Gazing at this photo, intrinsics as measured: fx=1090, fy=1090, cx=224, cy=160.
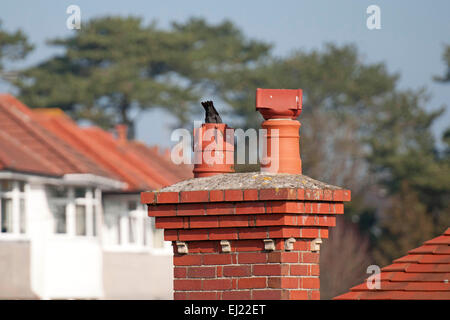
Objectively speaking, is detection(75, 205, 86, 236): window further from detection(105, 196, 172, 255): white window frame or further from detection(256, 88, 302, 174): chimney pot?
detection(256, 88, 302, 174): chimney pot

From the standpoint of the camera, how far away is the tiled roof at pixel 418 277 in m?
9.58

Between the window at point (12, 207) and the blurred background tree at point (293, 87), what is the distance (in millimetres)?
26481

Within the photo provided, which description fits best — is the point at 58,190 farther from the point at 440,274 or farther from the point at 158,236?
the point at 440,274

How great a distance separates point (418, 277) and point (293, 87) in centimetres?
6132

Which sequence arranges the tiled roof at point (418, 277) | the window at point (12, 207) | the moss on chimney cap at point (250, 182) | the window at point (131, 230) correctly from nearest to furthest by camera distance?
the moss on chimney cap at point (250, 182)
the tiled roof at point (418, 277)
the window at point (12, 207)
the window at point (131, 230)

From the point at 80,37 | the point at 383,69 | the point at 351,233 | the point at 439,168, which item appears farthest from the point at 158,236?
the point at 383,69

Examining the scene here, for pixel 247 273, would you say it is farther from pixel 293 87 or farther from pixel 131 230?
pixel 293 87

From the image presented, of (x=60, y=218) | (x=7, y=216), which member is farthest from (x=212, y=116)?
(x=60, y=218)

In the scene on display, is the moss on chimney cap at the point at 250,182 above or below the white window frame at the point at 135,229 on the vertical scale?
above

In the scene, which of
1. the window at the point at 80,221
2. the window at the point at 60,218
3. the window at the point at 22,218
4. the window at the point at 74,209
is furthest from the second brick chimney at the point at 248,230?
the window at the point at 80,221

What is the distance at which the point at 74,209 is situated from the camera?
39469 mm

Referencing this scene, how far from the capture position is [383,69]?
240 feet

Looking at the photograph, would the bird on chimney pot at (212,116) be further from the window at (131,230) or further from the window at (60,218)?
the window at (131,230)

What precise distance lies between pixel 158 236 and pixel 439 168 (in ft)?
63.8
